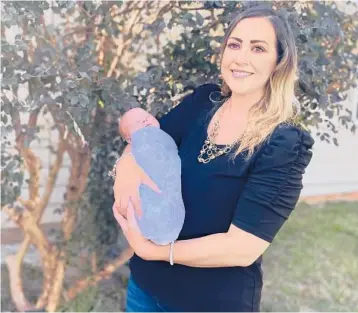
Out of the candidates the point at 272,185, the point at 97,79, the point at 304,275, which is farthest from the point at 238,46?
the point at 304,275

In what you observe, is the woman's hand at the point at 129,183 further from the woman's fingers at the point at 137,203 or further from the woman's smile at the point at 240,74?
the woman's smile at the point at 240,74

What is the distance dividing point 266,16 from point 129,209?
0.72 m

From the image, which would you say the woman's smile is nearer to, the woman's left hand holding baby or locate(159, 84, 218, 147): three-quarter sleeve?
locate(159, 84, 218, 147): three-quarter sleeve

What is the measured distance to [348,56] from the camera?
2725mm

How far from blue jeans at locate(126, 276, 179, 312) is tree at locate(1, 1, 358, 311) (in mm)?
684

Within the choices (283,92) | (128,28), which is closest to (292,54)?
(283,92)

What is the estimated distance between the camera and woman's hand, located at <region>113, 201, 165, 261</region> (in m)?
1.45

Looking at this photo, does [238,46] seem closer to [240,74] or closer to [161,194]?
[240,74]

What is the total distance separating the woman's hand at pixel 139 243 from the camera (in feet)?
4.76

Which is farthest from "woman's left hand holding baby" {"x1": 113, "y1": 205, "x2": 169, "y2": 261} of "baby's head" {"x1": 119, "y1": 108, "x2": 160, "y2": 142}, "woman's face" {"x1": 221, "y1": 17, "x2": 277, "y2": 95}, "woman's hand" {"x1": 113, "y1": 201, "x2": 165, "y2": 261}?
"woman's face" {"x1": 221, "y1": 17, "x2": 277, "y2": 95}

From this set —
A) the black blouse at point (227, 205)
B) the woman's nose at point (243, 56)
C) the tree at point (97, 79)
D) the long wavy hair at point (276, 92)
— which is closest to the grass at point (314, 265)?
the tree at point (97, 79)

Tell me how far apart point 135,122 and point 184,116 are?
176 mm

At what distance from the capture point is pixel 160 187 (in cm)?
149

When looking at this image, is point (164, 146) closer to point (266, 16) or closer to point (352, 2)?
point (266, 16)
